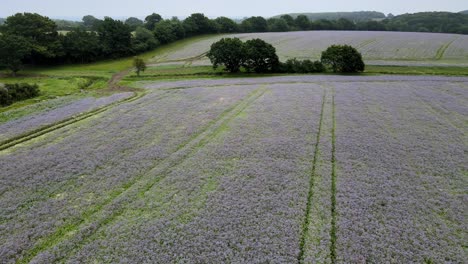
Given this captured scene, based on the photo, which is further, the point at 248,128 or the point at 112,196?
the point at 248,128

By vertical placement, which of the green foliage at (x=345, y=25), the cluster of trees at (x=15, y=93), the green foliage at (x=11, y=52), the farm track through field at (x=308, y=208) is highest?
the green foliage at (x=345, y=25)

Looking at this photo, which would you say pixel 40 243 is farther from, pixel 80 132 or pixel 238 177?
pixel 80 132

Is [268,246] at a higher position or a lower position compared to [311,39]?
lower

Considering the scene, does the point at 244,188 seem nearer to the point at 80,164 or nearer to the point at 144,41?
the point at 80,164

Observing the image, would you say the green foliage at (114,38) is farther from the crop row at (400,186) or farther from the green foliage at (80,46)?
the crop row at (400,186)

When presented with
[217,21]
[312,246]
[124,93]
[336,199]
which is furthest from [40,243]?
[217,21]

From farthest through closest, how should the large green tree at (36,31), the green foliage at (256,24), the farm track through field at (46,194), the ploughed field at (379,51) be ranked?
the green foliage at (256,24) < the large green tree at (36,31) < the ploughed field at (379,51) < the farm track through field at (46,194)

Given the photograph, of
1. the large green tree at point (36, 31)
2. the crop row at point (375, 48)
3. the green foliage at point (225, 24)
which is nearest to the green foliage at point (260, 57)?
the crop row at point (375, 48)
